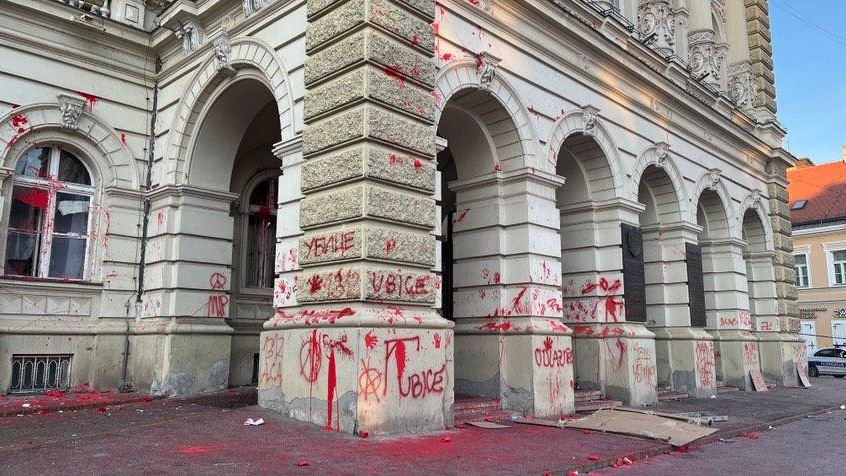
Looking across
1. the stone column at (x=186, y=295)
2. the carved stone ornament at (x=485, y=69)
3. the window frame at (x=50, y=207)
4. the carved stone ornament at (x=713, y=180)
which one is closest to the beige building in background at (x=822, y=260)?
the carved stone ornament at (x=713, y=180)

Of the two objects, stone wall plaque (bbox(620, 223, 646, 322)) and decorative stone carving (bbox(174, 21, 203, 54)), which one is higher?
decorative stone carving (bbox(174, 21, 203, 54))

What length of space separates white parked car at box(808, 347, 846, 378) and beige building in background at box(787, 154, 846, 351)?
6540mm

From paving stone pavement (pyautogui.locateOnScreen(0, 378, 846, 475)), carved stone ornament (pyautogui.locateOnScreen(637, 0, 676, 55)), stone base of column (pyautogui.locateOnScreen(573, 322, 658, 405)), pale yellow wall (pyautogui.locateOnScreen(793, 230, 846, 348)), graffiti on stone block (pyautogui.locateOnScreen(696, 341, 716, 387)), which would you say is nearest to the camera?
paving stone pavement (pyautogui.locateOnScreen(0, 378, 846, 475))

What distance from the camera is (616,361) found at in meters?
13.5

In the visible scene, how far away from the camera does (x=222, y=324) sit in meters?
12.9

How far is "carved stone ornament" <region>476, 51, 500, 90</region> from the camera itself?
36.6 ft

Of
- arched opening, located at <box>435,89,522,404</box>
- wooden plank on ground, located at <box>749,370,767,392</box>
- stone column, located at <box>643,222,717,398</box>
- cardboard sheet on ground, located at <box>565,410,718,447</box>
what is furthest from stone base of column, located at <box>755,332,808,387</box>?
arched opening, located at <box>435,89,522,404</box>

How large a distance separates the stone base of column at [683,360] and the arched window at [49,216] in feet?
42.8

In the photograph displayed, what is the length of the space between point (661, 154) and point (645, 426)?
840 centimetres

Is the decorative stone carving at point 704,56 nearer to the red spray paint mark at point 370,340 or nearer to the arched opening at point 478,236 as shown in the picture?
the arched opening at point 478,236

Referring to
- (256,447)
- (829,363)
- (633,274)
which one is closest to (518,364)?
(633,274)

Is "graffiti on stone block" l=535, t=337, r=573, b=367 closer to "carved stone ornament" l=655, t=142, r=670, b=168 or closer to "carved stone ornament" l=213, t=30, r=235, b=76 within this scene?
"carved stone ornament" l=655, t=142, r=670, b=168

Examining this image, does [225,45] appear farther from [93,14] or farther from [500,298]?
[500,298]

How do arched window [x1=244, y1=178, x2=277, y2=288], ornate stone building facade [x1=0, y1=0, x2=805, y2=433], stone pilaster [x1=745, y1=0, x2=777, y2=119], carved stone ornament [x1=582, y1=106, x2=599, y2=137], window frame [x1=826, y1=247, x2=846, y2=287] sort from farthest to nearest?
window frame [x1=826, y1=247, x2=846, y2=287] → stone pilaster [x1=745, y1=0, x2=777, y2=119] → arched window [x1=244, y1=178, x2=277, y2=288] → carved stone ornament [x1=582, y1=106, x2=599, y2=137] → ornate stone building facade [x1=0, y1=0, x2=805, y2=433]
